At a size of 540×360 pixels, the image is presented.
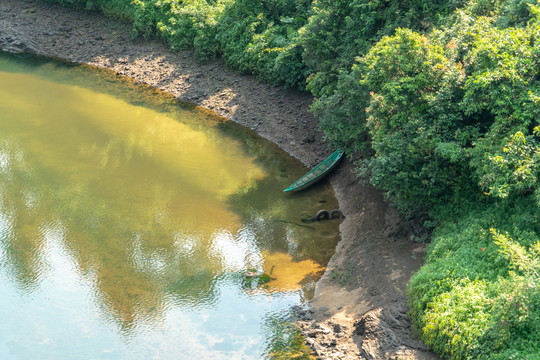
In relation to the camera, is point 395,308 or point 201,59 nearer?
point 395,308

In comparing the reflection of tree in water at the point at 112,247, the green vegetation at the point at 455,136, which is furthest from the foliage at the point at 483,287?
the reflection of tree in water at the point at 112,247

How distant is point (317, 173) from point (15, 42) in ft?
78.1

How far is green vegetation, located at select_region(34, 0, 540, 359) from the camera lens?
38.5ft

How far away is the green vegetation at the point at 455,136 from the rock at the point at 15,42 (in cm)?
2061

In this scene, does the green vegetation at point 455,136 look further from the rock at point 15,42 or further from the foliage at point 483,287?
the rock at point 15,42

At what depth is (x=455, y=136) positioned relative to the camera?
577 inches

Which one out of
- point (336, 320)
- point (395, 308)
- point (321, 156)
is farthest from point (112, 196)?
point (395, 308)

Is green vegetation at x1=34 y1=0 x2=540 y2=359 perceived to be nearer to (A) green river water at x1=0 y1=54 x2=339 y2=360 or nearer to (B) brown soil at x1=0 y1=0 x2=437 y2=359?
(B) brown soil at x1=0 y1=0 x2=437 y2=359

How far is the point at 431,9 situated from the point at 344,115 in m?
4.97

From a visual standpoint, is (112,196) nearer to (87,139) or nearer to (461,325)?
(87,139)

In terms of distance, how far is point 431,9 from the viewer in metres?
19.6

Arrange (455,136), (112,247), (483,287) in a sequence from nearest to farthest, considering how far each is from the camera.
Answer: (483,287) → (455,136) → (112,247)

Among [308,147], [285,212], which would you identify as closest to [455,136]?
[285,212]

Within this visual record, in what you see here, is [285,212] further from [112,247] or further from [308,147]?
[112,247]
